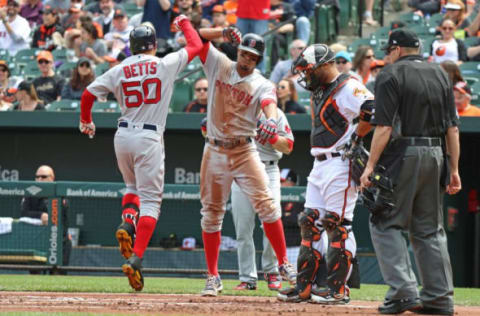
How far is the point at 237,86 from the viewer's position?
23.2ft

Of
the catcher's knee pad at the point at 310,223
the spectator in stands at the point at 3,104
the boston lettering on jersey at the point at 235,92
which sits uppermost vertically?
the boston lettering on jersey at the point at 235,92

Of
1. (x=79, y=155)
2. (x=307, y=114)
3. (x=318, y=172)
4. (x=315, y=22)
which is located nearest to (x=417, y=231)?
(x=318, y=172)

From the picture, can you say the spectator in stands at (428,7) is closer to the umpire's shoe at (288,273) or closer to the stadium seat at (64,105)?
the stadium seat at (64,105)

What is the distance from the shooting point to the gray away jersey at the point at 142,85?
7027 millimetres

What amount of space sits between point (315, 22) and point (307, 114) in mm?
3829

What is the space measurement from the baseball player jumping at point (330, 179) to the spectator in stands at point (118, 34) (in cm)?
854

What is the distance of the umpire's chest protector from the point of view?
6344mm

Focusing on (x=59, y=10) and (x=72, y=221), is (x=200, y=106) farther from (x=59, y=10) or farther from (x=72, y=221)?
(x=59, y=10)

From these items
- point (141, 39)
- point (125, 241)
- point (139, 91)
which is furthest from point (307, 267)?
point (141, 39)

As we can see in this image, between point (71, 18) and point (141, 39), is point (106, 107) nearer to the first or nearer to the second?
point (71, 18)

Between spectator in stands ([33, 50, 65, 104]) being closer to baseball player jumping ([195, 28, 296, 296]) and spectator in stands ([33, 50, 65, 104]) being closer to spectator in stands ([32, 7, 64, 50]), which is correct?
spectator in stands ([32, 7, 64, 50])

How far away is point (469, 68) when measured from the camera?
1271cm

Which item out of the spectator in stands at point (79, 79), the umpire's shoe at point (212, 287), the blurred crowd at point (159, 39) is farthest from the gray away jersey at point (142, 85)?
the spectator in stands at point (79, 79)

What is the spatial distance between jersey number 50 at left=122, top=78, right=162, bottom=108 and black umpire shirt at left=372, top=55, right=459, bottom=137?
76.7 inches
